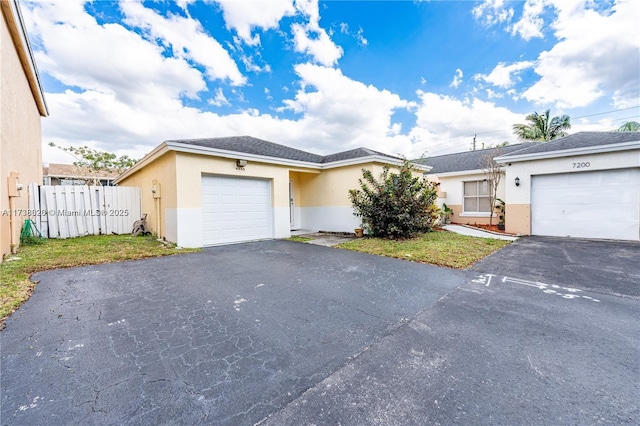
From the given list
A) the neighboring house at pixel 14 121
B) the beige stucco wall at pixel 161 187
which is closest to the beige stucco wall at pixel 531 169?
the beige stucco wall at pixel 161 187

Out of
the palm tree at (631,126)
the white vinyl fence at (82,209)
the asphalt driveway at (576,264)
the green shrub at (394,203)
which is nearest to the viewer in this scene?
the asphalt driveway at (576,264)

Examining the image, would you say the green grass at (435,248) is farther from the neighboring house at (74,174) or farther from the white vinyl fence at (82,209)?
the neighboring house at (74,174)

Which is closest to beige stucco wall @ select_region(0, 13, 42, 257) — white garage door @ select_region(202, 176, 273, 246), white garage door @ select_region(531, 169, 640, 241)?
white garage door @ select_region(202, 176, 273, 246)

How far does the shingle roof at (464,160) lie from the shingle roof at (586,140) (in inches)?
129

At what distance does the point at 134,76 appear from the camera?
10.9 m

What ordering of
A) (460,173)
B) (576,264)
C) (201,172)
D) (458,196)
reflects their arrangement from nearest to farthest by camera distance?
(576,264) < (201,172) < (460,173) < (458,196)

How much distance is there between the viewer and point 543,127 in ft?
71.7

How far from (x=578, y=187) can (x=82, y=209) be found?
19.0 meters

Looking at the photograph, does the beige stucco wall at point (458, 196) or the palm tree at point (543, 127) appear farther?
the palm tree at point (543, 127)

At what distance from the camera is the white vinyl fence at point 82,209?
9.02 m

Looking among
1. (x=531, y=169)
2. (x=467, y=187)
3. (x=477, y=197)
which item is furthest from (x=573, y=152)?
(x=467, y=187)

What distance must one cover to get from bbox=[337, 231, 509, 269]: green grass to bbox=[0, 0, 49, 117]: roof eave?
10201 mm

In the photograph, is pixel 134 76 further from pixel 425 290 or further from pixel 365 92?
pixel 425 290

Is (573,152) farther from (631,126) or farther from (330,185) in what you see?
(631,126)
